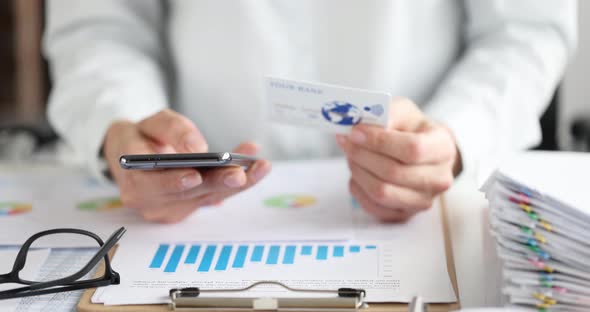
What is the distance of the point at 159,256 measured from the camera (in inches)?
27.5

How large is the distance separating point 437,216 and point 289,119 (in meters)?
0.21

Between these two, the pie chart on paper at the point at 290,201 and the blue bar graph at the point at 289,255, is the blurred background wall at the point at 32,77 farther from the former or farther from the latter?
the blue bar graph at the point at 289,255

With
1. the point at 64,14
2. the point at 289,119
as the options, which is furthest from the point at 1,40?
the point at 289,119

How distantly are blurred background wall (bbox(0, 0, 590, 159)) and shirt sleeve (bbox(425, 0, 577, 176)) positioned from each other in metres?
0.42

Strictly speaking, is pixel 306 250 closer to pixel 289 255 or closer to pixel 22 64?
pixel 289 255

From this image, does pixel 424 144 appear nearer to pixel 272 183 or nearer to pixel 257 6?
pixel 272 183

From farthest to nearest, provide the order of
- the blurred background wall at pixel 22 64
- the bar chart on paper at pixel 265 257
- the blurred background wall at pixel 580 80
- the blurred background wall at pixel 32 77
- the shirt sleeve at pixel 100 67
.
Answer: the blurred background wall at pixel 22 64 < the blurred background wall at pixel 580 80 < the blurred background wall at pixel 32 77 < the shirt sleeve at pixel 100 67 < the bar chart on paper at pixel 265 257

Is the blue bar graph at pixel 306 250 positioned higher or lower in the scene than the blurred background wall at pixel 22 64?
lower

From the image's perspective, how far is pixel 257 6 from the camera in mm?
1000

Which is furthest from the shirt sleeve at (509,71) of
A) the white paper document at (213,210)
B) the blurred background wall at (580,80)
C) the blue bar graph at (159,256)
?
the blurred background wall at (580,80)

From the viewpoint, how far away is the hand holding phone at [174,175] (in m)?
0.72

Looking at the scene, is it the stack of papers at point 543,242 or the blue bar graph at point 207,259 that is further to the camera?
the blue bar graph at point 207,259

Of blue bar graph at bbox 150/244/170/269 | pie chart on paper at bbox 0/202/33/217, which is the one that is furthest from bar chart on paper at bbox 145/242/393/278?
pie chart on paper at bbox 0/202/33/217

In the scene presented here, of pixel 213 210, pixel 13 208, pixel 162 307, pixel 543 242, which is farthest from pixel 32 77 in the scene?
pixel 543 242
